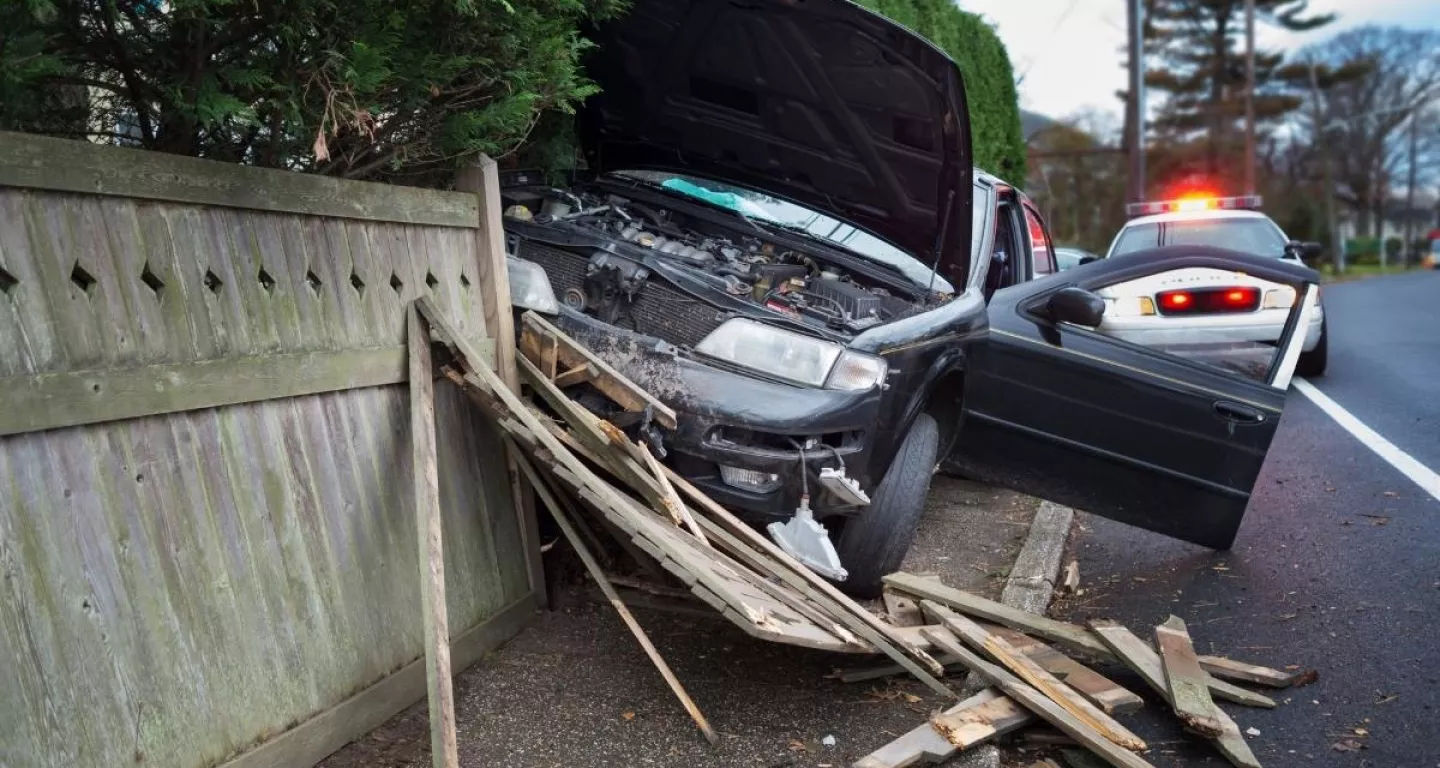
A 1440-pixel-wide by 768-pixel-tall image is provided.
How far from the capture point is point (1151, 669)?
12.8ft

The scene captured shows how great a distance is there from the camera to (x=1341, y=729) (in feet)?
11.9

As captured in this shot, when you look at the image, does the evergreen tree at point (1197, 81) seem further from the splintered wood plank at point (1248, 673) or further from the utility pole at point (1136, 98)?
the splintered wood plank at point (1248, 673)

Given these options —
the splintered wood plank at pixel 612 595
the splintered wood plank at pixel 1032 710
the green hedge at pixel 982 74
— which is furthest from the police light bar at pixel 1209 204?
the splintered wood plank at pixel 612 595

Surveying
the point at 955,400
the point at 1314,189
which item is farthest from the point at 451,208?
the point at 1314,189

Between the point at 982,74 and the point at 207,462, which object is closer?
the point at 207,462

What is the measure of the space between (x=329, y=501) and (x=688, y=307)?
60.5 inches

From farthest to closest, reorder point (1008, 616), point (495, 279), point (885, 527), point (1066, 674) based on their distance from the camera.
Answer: point (885, 527) → point (1008, 616) → point (495, 279) → point (1066, 674)

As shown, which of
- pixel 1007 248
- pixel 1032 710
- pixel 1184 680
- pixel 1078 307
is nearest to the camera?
pixel 1032 710

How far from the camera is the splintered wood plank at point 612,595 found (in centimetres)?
343

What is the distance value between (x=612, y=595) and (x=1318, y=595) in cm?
312

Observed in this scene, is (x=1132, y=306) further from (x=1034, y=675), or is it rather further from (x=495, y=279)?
(x=495, y=279)

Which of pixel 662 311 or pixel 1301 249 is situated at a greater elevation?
pixel 662 311

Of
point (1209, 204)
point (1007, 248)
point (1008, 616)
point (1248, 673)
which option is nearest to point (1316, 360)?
point (1209, 204)

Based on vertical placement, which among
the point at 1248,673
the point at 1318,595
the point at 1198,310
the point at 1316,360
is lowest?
the point at 1316,360
